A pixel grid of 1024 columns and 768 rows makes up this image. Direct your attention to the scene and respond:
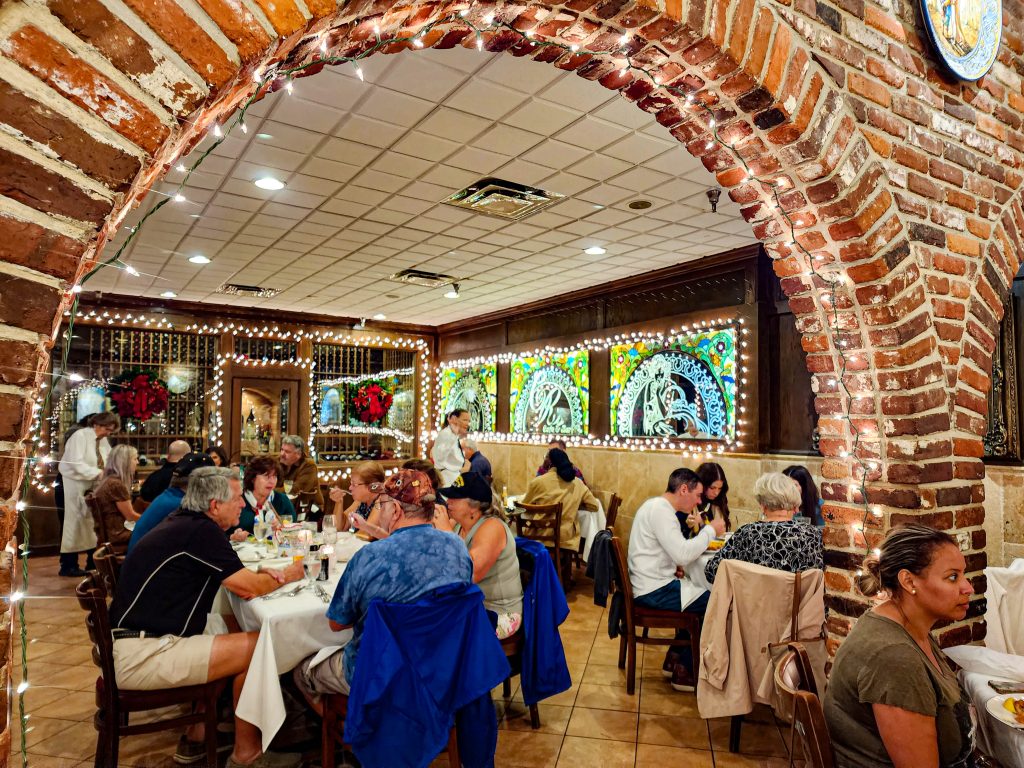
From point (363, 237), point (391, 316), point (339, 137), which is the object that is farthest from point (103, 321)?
point (339, 137)

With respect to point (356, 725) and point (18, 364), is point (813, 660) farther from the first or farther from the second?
point (18, 364)

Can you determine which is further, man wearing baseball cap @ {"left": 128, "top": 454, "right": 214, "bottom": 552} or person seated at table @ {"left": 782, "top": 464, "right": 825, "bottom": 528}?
person seated at table @ {"left": 782, "top": 464, "right": 825, "bottom": 528}

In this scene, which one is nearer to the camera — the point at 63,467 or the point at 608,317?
the point at 63,467

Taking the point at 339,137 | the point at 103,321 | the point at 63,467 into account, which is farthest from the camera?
the point at 103,321

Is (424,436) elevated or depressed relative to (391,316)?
depressed

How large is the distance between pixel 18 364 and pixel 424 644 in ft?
6.04

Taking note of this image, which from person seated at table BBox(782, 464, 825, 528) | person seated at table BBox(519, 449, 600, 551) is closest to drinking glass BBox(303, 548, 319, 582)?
person seated at table BBox(519, 449, 600, 551)

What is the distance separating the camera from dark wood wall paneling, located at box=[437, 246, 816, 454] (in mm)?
6012

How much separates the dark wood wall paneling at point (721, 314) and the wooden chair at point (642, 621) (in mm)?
2665

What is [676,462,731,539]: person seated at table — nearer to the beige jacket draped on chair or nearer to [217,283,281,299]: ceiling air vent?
the beige jacket draped on chair

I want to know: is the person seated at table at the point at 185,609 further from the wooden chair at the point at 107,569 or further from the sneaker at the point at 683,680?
the sneaker at the point at 683,680

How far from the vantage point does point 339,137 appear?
12.6ft

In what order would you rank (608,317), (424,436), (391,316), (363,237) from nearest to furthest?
(363,237)
(608,317)
(391,316)
(424,436)

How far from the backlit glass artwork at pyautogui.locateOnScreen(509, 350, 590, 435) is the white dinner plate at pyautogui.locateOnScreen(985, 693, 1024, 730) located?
603cm
